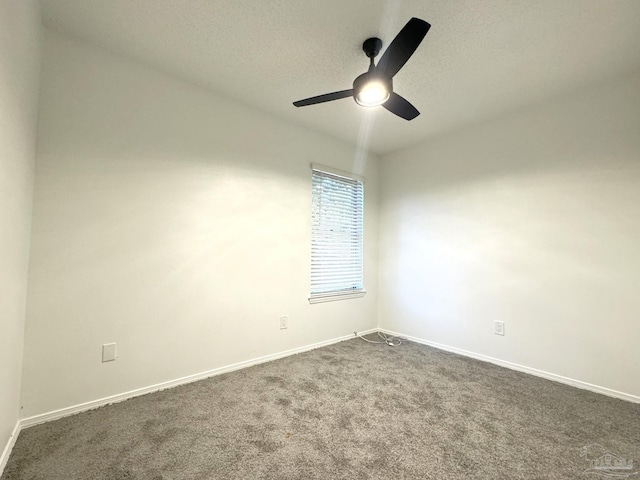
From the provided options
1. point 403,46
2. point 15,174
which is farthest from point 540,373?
point 15,174

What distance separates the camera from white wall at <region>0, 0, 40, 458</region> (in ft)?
3.91

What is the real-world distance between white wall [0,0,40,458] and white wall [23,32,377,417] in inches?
5.0

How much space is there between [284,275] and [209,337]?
89 centimetres

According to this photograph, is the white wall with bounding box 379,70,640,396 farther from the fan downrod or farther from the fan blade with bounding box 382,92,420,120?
the fan downrod

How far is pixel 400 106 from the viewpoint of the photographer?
192cm

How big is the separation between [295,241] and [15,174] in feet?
6.73

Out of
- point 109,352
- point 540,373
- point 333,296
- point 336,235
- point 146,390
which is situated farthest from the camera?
point 336,235

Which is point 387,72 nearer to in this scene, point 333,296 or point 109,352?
point 333,296

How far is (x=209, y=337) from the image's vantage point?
2.36 meters

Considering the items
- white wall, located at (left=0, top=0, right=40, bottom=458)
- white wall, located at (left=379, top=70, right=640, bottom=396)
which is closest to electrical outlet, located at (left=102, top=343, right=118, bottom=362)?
white wall, located at (left=0, top=0, right=40, bottom=458)

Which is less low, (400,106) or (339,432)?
(400,106)

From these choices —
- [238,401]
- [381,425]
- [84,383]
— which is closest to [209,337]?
[238,401]

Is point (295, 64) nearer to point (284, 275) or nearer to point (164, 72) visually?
point (164, 72)

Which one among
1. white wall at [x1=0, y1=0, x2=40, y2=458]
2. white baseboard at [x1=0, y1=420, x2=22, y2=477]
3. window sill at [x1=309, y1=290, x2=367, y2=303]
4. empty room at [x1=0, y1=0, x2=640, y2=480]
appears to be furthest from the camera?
window sill at [x1=309, y1=290, x2=367, y2=303]
